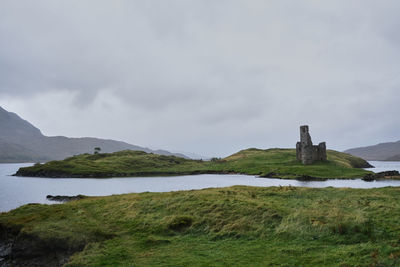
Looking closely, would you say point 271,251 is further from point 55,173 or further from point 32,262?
point 55,173

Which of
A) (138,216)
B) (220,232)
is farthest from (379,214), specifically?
(138,216)

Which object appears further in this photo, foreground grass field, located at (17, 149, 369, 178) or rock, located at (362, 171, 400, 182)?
foreground grass field, located at (17, 149, 369, 178)

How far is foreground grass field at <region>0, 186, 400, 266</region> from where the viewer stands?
49.9 feet

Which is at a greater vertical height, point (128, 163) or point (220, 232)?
point (128, 163)

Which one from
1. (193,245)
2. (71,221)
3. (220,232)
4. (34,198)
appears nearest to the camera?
(193,245)

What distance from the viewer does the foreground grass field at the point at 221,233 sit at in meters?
15.2

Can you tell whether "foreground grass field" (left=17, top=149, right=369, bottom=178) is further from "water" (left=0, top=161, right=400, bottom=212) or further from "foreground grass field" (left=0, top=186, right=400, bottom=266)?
"foreground grass field" (left=0, top=186, right=400, bottom=266)

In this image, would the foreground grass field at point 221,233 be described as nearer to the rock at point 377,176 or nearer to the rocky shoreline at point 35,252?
the rocky shoreline at point 35,252

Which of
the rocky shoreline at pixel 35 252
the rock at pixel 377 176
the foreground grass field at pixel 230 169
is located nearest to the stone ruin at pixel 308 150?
the foreground grass field at pixel 230 169

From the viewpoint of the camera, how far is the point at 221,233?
19.8m

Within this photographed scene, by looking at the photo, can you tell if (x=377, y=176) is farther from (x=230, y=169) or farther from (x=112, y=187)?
(x=112, y=187)

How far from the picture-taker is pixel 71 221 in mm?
24359

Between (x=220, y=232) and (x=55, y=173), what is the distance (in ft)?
410

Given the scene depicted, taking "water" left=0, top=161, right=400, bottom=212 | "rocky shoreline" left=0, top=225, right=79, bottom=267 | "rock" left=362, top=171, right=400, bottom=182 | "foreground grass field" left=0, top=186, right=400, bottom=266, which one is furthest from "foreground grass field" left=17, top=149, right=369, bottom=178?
"rocky shoreline" left=0, top=225, right=79, bottom=267
